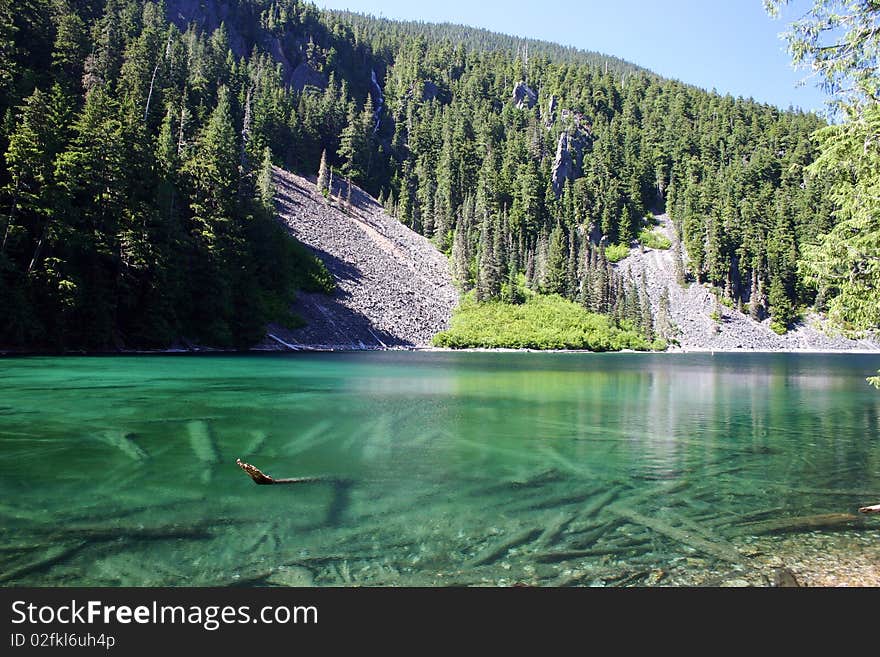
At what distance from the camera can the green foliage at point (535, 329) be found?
83.8 meters

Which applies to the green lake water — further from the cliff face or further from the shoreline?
the cliff face

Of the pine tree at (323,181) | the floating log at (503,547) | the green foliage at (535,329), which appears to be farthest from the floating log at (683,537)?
the pine tree at (323,181)

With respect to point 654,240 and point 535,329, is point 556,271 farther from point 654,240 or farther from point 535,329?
point 654,240

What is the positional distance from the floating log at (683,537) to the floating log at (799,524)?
2.53 feet

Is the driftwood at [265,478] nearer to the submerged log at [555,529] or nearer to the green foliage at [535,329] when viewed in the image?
the submerged log at [555,529]

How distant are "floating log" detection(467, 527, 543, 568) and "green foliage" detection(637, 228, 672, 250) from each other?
436ft

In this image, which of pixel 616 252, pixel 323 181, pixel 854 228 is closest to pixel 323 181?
pixel 323 181

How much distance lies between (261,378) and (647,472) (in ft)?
82.2

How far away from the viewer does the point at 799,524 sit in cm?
897

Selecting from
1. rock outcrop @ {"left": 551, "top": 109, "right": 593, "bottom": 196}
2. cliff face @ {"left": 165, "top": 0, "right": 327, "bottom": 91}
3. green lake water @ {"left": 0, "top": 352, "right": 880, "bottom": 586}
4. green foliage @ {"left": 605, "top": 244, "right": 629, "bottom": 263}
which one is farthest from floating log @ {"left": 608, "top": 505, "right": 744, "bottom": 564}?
cliff face @ {"left": 165, "top": 0, "right": 327, "bottom": 91}

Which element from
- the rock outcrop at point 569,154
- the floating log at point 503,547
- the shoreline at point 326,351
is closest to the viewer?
the floating log at point 503,547

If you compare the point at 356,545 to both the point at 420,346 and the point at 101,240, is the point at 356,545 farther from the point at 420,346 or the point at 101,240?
the point at 420,346

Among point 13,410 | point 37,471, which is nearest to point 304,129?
point 13,410
